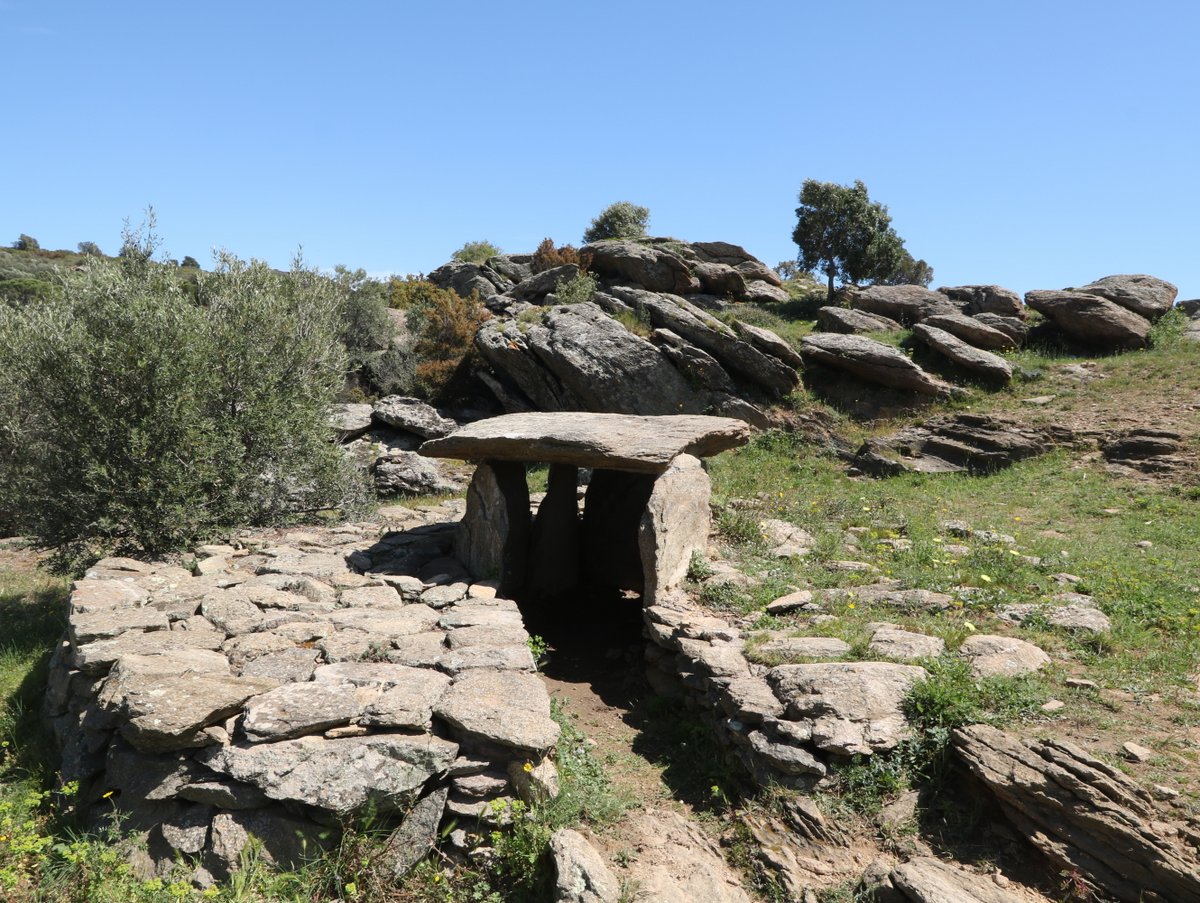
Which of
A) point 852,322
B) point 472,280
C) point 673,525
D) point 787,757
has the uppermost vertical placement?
point 472,280

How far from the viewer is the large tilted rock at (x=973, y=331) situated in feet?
61.6

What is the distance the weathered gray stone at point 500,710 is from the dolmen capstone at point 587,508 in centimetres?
248

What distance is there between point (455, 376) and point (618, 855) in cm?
1564

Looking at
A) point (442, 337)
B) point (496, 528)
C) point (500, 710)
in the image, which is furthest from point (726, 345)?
point (500, 710)

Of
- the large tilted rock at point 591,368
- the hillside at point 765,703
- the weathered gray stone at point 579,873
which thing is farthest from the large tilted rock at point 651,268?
the weathered gray stone at point 579,873

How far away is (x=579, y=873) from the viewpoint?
181 inches

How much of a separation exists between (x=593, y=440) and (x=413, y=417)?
33.0 feet

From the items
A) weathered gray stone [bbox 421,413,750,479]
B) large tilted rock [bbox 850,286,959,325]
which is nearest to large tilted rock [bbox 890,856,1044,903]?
weathered gray stone [bbox 421,413,750,479]

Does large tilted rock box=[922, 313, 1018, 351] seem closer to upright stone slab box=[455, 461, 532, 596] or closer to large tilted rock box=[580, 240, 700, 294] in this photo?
large tilted rock box=[580, 240, 700, 294]

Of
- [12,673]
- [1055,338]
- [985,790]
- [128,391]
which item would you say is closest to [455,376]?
[128,391]

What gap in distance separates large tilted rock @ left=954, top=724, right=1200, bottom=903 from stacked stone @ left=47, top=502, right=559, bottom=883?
287cm

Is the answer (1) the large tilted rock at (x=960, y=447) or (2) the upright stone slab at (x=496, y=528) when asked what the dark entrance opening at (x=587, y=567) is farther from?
(1) the large tilted rock at (x=960, y=447)

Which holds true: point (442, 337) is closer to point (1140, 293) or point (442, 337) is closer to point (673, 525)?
point (673, 525)

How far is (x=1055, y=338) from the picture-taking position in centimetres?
1912
